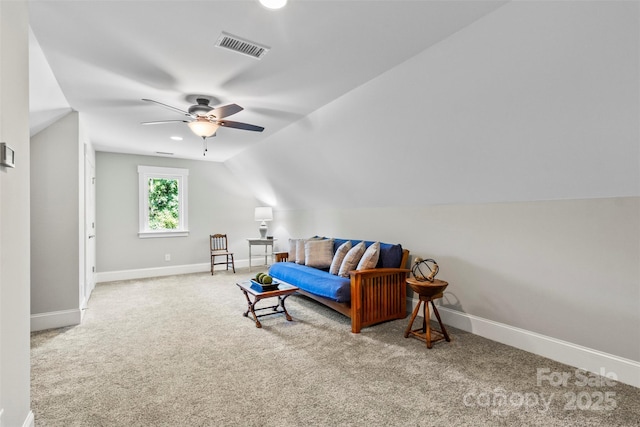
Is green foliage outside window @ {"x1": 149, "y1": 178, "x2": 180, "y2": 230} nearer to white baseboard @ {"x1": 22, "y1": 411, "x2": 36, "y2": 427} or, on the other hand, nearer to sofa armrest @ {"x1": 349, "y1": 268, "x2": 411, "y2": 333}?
sofa armrest @ {"x1": 349, "y1": 268, "x2": 411, "y2": 333}

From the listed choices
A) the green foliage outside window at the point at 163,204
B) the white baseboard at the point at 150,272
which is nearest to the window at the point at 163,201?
the green foliage outside window at the point at 163,204

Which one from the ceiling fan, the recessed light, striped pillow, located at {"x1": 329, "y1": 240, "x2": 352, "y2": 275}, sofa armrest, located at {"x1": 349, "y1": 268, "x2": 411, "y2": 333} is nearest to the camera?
the recessed light

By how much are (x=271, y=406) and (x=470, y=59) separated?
2.69 m

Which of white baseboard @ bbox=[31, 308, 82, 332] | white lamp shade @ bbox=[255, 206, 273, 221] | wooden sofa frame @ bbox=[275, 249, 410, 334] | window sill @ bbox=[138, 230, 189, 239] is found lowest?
white baseboard @ bbox=[31, 308, 82, 332]

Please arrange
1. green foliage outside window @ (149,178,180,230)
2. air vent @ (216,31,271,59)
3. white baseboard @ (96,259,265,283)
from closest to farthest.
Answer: air vent @ (216,31,271,59) → white baseboard @ (96,259,265,283) → green foliage outside window @ (149,178,180,230)

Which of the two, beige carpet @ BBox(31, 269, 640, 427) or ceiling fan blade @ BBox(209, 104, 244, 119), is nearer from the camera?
beige carpet @ BBox(31, 269, 640, 427)

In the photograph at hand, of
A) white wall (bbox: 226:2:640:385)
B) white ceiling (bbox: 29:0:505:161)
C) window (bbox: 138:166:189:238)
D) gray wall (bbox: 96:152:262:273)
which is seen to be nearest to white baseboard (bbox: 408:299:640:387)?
white wall (bbox: 226:2:640:385)

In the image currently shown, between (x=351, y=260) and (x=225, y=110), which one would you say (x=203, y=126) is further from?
(x=351, y=260)

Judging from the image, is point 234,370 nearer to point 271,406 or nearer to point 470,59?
point 271,406

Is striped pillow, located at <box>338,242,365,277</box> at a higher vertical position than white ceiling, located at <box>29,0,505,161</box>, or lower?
lower

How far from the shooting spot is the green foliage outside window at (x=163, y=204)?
6.35 m

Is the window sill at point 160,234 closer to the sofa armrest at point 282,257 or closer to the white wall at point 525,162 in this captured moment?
the sofa armrest at point 282,257

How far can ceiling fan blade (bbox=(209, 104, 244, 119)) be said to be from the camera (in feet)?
9.30

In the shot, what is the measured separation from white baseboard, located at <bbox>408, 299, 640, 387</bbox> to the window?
536 centimetres
